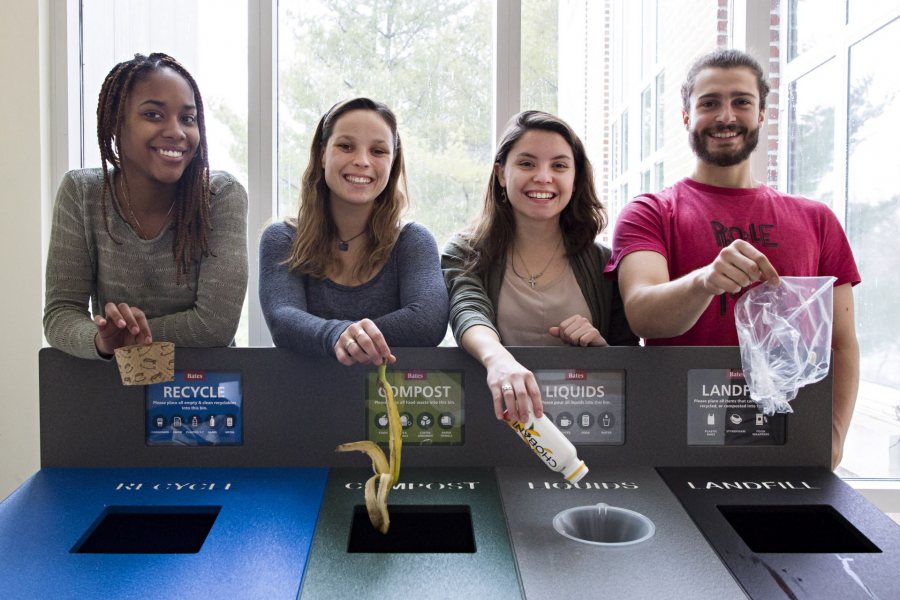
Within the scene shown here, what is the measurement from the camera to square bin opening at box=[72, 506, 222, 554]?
3.49 feet

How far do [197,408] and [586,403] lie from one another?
2.31 feet

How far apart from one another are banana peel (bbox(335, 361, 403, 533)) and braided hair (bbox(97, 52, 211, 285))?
1.87 ft

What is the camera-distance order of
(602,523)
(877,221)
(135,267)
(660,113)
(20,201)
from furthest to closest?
1. (660,113)
2. (877,221)
3. (20,201)
4. (135,267)
5. (602,523)

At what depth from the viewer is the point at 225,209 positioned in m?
1.50

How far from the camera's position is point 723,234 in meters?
1.72

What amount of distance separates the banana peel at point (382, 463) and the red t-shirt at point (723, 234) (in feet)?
2.58

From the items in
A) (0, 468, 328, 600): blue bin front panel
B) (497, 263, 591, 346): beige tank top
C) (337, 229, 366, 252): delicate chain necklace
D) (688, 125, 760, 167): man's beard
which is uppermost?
(688, 125, 760, 167): man's beard

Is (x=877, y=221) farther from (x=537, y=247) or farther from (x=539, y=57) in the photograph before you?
(x=537, y=247)

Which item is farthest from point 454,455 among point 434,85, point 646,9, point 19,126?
point 646,9

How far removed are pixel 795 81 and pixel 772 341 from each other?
211 cm

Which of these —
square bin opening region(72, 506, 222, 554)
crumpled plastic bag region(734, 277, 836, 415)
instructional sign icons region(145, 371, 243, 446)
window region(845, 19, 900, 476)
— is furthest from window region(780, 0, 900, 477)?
square bin opening region(72, 506, 222, 554)

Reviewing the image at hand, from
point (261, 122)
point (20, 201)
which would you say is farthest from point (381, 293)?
point (20, 201)

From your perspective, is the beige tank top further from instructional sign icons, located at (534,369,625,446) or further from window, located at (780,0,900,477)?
window, located at (780,0,900,477)

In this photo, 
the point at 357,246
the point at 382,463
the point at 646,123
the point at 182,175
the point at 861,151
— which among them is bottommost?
the point at 382,463
